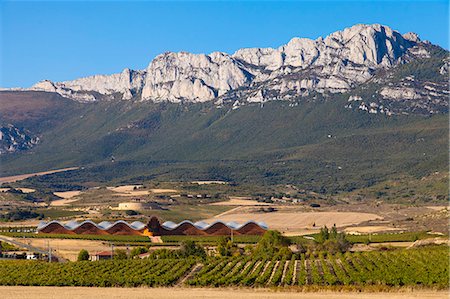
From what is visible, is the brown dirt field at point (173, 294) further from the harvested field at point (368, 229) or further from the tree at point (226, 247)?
the harvested field at point (368, 229)

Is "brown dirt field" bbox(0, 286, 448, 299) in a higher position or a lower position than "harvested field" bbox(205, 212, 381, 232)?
lower

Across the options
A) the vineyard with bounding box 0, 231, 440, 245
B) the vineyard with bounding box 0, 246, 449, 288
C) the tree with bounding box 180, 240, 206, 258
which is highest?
the vineyard with bounding box 0, 231, 440, 245

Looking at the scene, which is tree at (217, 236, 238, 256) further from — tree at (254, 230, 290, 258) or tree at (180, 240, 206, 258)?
tree at (254, 230, 290, 258)

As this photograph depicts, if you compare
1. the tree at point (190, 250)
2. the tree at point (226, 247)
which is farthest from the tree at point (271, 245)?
the tree at point (190, 250)

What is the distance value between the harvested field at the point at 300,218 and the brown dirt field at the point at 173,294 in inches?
3182

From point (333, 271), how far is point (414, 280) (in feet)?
36.4

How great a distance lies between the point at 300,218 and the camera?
561ft

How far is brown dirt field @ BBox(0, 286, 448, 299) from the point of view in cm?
6488

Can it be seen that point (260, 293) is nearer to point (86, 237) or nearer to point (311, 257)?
point (311, 257)

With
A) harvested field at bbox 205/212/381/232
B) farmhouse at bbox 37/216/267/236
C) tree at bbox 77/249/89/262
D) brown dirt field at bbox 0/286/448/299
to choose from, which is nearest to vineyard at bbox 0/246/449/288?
brown dirt field at bbox 0/286/448/299

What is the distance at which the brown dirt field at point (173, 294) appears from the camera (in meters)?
64.9

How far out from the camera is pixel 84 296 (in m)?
66.1

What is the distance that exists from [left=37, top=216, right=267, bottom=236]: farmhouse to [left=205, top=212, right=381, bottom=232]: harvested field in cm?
1897

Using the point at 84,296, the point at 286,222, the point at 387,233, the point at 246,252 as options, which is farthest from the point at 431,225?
the point at 84,296
